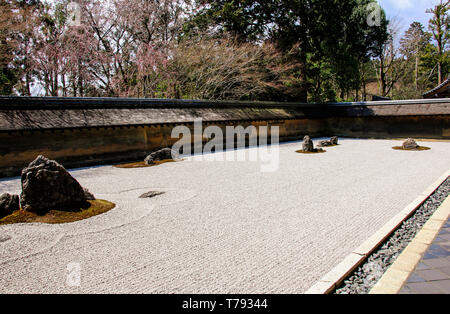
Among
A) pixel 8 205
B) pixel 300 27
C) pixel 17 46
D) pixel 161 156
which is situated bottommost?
pixel 8 205

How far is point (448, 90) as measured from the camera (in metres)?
21.5

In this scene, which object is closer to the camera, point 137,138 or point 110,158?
point 110,158

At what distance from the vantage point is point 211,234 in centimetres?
427

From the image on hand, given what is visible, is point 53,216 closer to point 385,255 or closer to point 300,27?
point 385,255

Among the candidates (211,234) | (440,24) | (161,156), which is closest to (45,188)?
(211,234)

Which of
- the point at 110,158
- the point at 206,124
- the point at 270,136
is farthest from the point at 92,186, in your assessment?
the point at 270,136

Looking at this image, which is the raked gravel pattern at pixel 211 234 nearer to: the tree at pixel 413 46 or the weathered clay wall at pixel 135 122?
the weathered clay wall at pixel 135 122

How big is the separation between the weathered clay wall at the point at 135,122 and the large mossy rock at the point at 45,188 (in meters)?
4.99

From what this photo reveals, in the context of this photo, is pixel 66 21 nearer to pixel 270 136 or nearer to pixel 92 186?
pixel 270 136

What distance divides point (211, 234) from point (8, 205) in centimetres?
382

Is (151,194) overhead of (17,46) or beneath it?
beneath

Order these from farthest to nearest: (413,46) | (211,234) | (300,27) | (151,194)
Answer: (413,46) < (300,27) < (151,194) < (211,234)

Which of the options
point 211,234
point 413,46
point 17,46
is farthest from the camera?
point 413,46
